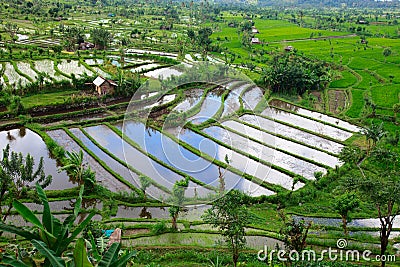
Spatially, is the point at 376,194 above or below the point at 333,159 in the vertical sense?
above

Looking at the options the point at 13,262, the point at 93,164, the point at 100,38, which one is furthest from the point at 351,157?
the point at 100,38

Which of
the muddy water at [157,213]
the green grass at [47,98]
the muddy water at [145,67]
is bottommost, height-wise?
the muddy water at [157,213]

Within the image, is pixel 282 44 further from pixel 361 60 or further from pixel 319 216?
pixel 319 216

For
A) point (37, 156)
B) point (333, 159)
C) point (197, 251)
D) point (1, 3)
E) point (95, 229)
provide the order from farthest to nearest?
point (1, 3)
point (333, 159)
point (37, 156)
point (197, 251)
point (95, 229)

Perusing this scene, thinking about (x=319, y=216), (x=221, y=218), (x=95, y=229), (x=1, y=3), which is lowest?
(x=319, y=216)

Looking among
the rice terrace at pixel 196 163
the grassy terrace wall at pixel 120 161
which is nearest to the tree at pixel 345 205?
the rice terrace at pixel 196 163

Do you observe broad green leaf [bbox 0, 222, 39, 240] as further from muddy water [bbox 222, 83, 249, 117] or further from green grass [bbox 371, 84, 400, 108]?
green grass [bbox 371, 84, 400, 108]

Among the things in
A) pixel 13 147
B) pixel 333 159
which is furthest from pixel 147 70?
pixel 333 159

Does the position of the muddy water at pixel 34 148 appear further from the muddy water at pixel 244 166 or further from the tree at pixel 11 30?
the tree at pixel 11 30
